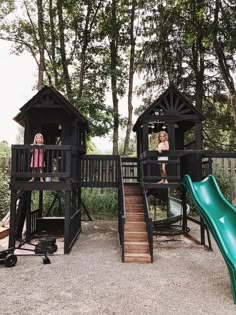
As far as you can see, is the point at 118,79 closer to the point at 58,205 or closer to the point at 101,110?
the point at 101,110

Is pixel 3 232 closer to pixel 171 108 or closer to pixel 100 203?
pixel 100 203

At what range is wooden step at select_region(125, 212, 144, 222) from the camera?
7.00m

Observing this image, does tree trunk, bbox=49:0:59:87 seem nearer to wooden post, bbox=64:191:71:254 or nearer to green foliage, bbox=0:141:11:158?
green foliage, bbox=0:141:11:158

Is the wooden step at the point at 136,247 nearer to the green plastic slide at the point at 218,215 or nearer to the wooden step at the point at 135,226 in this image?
the wooden step at the point at 135,226

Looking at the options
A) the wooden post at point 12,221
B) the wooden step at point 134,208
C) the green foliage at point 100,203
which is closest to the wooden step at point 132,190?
the wooden step at point 134,208

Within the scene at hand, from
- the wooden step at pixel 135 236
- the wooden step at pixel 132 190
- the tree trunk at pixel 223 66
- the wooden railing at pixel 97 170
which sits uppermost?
the tree trunk at pixel 223 66

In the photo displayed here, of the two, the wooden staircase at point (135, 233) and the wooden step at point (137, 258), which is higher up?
the wooden staircase at point (135, 233)

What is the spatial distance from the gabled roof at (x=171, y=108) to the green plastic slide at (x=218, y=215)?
2005 millimetres

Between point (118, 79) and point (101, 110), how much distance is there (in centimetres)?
269

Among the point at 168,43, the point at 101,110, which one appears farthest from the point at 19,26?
the point at 168,43

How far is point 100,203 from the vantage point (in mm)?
12133

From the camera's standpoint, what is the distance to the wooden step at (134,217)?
7000mm

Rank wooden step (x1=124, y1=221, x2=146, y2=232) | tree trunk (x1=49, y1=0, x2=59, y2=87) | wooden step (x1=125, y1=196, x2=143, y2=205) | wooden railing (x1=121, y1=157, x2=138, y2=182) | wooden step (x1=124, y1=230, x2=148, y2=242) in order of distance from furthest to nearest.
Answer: tree trunk (x1=49, y1=0, x2=59, y2=87)
wooden railing (x1=121, y1=157, x2=138, y2=182)
wooden step (x1=125, y1=196, x2=143, y2=205)
wooden step (x1=124, y1=221, x2=146, y2=232)
wooden step (x1=124, y1=230, x2=148, y2=242)

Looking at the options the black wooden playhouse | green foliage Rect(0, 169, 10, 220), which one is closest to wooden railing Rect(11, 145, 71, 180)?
the black wooden playhouse
